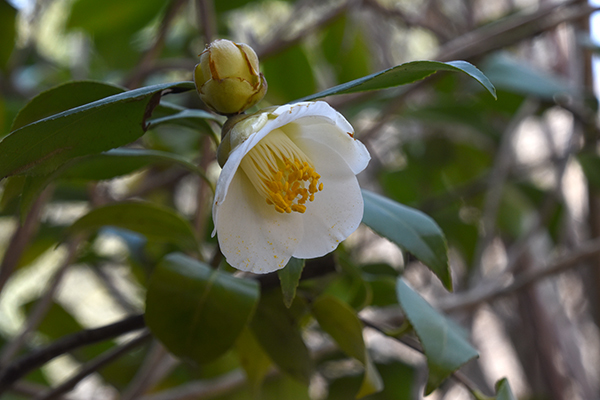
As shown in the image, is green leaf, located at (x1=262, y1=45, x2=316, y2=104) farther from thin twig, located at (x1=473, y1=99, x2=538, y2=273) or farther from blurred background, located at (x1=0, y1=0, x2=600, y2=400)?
thin twig, located at (x1=473, y1=99, x2=538, y2=273)

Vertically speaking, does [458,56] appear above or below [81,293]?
above

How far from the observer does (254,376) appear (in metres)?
0.61

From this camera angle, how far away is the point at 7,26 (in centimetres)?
98

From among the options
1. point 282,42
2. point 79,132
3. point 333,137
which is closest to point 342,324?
point 333,137

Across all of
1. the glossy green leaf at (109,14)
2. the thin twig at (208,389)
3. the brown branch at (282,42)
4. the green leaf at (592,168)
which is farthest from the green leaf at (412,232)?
the glossy green leaf at (109,14)

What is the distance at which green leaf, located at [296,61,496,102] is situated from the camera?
339 mm

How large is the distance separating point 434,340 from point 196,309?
210 mm

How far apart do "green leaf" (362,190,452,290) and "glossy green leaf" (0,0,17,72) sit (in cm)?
84

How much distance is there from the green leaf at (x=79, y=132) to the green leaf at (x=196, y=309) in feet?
0.48

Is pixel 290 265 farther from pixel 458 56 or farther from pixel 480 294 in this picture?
pixel 458 56

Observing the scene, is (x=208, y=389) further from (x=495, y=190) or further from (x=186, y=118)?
(x=495, y=190)

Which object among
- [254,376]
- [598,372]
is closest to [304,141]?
[254,376]

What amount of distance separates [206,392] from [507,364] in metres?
1.87

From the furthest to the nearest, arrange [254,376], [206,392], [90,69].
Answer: [90,69] → [206,392] → [254,376]
